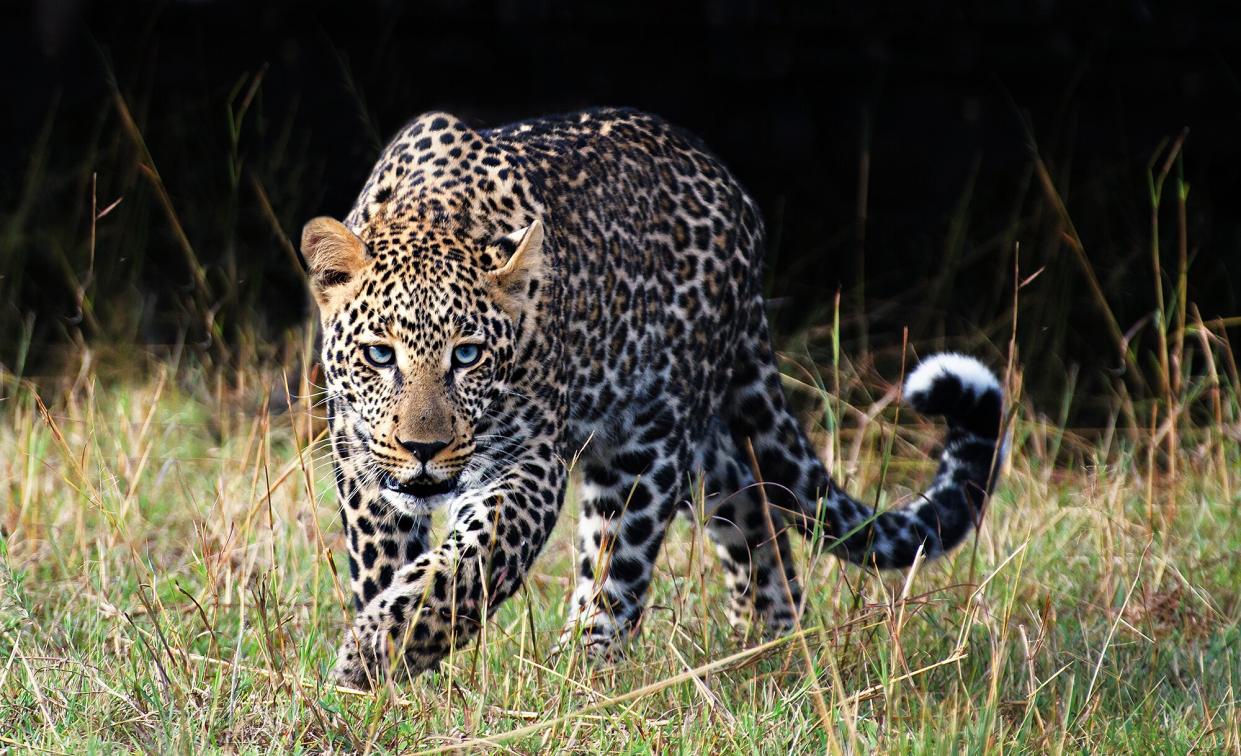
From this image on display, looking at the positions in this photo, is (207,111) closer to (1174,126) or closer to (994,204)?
(994,204)

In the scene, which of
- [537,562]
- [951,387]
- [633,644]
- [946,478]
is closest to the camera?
[633,644]

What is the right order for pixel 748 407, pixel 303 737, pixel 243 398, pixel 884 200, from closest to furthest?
pixel 303 737
pixel 748 407
pixel 243 398
pixel 884 200

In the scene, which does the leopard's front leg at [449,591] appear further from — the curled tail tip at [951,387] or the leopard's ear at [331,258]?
the curled tail tip at [951,387]

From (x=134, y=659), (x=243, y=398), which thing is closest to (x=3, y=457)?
(x=243, y=398)

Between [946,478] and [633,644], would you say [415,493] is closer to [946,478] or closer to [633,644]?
→ [633,644]

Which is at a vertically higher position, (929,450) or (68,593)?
(68,593)

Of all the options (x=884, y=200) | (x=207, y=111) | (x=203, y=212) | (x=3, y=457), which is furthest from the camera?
(x=884, y=200)

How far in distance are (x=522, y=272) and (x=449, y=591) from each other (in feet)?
2.93

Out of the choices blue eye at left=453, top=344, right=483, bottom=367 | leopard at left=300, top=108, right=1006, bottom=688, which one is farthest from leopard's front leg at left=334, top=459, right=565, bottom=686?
blue eye at left=453, top=344, right=483, bottom=367

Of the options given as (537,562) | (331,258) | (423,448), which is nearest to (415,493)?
(423,448)

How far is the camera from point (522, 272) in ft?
15.0

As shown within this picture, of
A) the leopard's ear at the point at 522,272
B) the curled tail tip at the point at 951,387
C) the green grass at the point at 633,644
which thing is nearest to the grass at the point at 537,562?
the green grass at the point at 633,644

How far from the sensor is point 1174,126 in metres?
9.44

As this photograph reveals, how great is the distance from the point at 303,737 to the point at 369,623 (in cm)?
33
